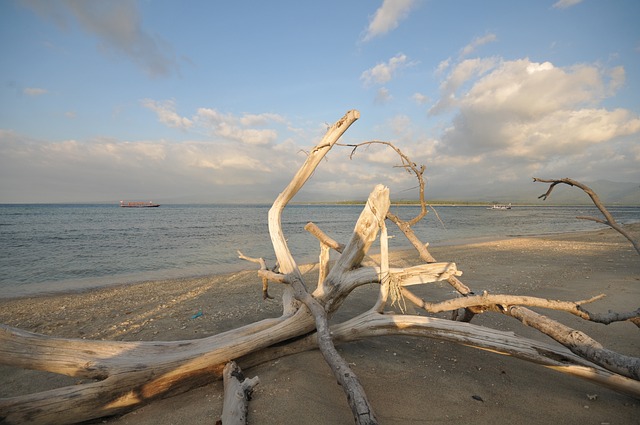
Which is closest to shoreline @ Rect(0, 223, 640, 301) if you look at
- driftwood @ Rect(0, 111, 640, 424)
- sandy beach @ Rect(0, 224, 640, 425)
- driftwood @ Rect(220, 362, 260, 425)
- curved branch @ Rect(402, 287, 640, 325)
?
sandy beach @ Rect(0, 224, 640, 425)

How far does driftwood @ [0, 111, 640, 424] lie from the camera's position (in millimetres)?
2652

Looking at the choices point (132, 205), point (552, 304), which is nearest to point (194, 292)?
point (552, 304)

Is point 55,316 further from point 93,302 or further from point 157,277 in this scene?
point 157,277

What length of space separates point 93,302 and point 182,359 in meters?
6.79

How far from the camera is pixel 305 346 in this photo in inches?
159

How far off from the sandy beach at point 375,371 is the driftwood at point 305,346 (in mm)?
296

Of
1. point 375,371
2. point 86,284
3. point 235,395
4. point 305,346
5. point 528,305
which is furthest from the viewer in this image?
point 86,284

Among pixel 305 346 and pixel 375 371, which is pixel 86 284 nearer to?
pixel 305 346

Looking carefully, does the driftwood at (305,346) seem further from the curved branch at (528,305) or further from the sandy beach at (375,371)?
the sandy beach at (375,371)

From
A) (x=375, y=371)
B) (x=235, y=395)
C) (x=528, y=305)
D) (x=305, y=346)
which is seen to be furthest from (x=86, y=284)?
(x=528, y=305)

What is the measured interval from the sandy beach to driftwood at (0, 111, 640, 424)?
296 millimetres

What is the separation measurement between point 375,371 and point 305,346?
37.3 inches

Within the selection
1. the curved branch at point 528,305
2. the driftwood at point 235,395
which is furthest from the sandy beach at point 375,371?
the curved branch at point 528,305

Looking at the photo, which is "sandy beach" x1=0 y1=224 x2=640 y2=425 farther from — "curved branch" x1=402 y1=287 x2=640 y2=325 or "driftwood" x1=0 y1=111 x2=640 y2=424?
"curved branch" x1=402 y1=287 x2=640 y2=325
